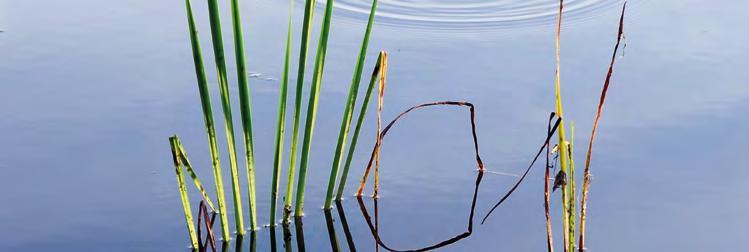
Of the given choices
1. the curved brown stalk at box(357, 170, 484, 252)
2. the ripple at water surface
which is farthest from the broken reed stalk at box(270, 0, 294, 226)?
the ripple at water surface

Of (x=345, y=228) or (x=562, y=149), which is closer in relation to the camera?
(x=562, y=149)

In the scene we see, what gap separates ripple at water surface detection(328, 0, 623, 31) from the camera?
132 inches

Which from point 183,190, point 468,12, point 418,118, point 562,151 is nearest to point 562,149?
point 562,151

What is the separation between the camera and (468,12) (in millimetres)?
3451

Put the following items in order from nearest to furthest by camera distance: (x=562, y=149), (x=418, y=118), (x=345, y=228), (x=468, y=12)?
(x=562, y=149)
(x=345, y=228)
(x=418, y=118)
(x=468, y=12)

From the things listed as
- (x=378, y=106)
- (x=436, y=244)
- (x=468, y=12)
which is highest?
(x=468, y=12)

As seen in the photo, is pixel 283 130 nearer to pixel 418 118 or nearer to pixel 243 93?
pixel 243 93

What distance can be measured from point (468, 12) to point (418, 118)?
0.88 metres

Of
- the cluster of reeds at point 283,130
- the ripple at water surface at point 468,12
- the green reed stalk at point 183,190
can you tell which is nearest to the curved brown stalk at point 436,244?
the cluster of reeds at point 283,130

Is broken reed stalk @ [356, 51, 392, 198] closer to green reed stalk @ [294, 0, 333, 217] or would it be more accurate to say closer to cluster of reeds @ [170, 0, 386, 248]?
cluster of reeds @ [170, 0, 386, 248]

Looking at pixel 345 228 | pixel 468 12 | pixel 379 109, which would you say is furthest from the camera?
pixel 468 12

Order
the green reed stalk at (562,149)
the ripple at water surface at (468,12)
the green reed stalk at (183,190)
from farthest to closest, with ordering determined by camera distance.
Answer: the ripple at water surface at (468,12) → the green reed stalk at (183,190) → the green reed stalk at (562,149)

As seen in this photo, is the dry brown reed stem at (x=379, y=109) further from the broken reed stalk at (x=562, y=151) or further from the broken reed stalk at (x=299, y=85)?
the broken reed stalk at (x=562, y=151)

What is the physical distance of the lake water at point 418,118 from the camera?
221 cm
